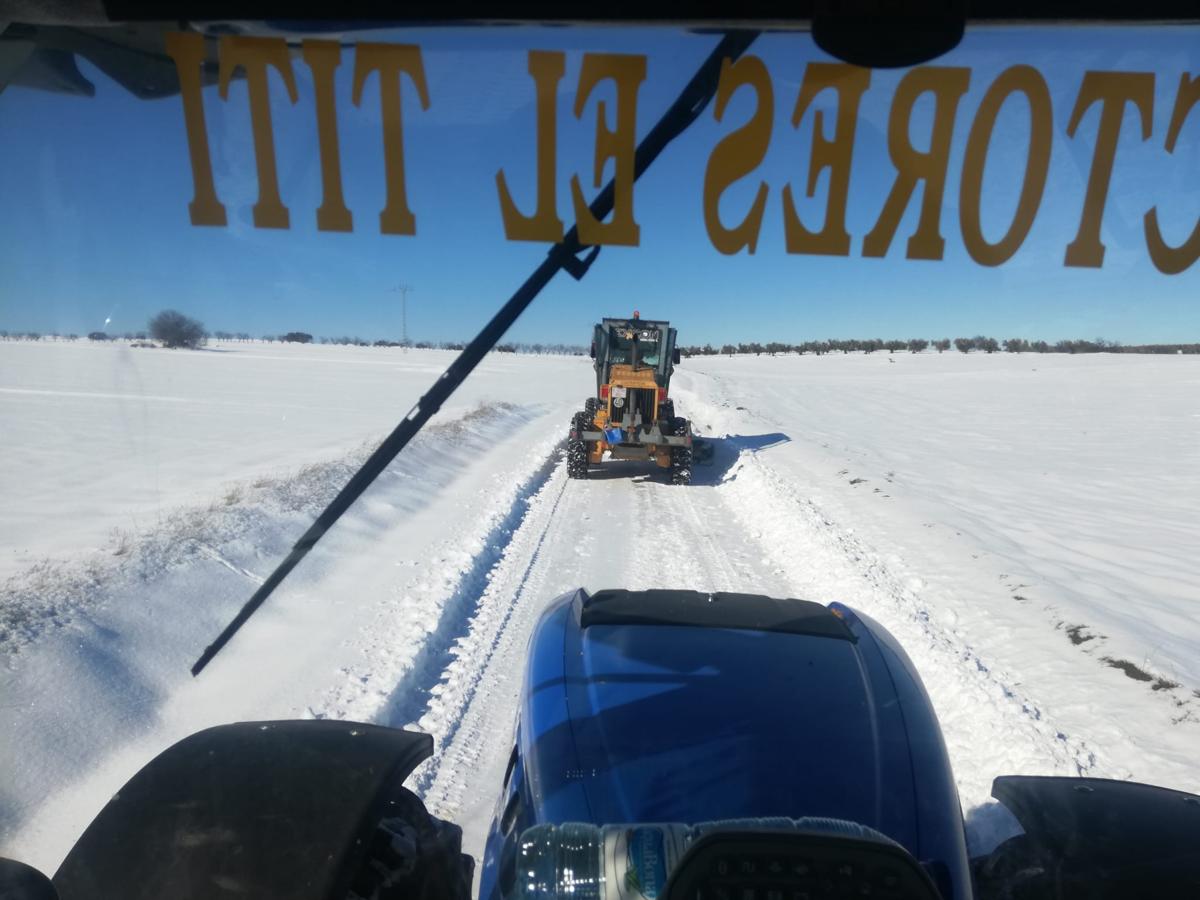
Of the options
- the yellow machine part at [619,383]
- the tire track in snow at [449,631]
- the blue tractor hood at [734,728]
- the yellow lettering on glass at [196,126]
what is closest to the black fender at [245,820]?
the blue tractor hood at [734,728]

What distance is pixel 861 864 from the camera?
3.72 feet

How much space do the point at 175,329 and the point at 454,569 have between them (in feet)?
15.3

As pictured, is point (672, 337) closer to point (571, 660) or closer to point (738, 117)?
point (571, 660)

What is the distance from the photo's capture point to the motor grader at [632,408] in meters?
11.4

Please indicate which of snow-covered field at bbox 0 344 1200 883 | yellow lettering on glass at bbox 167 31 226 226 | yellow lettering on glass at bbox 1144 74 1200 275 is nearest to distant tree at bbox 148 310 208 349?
snow-covered field at bbox 0 344 1200 883

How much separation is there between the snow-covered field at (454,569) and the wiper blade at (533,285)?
45cm

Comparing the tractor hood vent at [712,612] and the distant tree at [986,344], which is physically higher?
the distant tree at [986,344]

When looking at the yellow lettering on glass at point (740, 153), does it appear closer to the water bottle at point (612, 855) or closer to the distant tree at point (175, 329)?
the water bottle at point (612, 855)

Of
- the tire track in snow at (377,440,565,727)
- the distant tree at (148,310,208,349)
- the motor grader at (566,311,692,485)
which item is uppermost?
the distant tree at (148,310,208,349)

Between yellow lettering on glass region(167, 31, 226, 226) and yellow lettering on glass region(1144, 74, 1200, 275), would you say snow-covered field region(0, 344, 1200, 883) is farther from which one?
yellow lettering on glass region(1144, 74, 1200, 275)

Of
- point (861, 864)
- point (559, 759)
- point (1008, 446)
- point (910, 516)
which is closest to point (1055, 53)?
point (861, 864)

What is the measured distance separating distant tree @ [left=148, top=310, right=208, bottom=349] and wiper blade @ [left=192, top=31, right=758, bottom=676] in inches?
23.6

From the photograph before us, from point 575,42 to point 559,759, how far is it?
5.63 feet

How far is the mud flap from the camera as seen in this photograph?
1.61 metres
